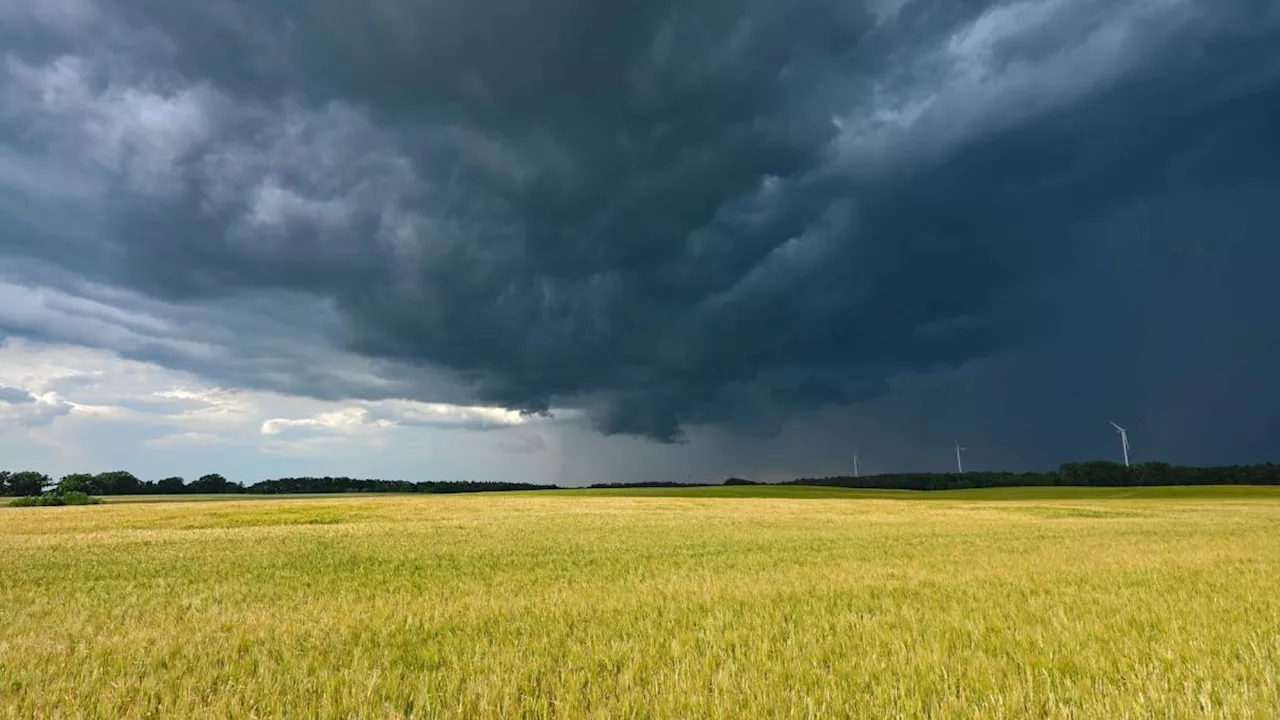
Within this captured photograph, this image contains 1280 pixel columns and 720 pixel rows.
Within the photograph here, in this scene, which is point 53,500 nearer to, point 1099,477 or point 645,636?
point 645,636

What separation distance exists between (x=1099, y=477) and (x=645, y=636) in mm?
178551

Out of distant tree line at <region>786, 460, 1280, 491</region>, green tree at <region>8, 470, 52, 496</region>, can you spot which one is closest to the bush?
green tree at <region>8, 470, 52, 496</region>

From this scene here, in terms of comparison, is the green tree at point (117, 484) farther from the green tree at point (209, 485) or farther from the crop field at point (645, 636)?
the crop field at point (645, 636)

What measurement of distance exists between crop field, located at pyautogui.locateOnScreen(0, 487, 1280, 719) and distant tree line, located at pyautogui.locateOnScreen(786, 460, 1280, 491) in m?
145

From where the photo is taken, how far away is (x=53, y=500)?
78.4m

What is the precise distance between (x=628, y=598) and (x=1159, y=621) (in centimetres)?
775

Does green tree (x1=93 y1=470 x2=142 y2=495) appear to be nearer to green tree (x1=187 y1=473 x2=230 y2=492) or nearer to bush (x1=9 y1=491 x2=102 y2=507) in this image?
green tree (x1=187 y1=473 x2=230 y2=492)

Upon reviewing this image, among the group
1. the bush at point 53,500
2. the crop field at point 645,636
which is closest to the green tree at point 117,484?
the bush at point 53,500

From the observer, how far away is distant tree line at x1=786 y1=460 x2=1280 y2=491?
12938cm

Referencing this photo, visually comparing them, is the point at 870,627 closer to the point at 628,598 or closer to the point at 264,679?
the point at 628,598

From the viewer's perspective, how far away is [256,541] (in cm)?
2362

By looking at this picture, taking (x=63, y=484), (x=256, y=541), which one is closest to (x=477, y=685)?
(x=256, y=541)

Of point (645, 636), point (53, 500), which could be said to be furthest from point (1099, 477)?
point (53, 500)

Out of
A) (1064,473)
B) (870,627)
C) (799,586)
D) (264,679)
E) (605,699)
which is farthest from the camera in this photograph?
(1064,473)
